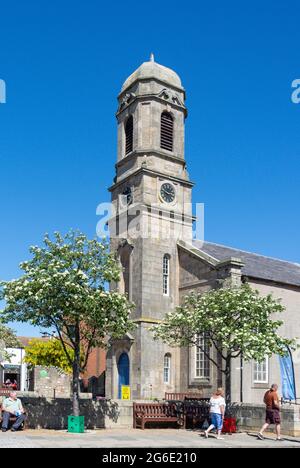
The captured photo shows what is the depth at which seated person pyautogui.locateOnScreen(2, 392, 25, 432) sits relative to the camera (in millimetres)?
21009

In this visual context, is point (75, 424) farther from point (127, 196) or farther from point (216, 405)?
point (127, 196)

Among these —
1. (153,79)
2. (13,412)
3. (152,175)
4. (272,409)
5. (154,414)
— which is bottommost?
(154,414)

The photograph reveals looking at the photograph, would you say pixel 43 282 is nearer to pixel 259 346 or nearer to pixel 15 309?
pixel 15 309

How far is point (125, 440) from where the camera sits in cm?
1916

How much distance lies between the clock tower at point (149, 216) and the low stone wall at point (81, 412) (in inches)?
377

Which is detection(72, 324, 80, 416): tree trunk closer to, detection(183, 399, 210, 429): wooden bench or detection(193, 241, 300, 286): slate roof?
A: detection(183, 399, 210, 429): wooden bench

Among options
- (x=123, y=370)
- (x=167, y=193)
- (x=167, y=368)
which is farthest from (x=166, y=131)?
(x=123, y=370)

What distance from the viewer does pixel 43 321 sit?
76.7 ft

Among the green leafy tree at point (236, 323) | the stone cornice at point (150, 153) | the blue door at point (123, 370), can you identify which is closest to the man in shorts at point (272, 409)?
the green leafy tree at point (236, 323)

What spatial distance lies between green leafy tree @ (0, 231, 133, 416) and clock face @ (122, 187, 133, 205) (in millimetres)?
15368

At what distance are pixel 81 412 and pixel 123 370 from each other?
12842 millimetres

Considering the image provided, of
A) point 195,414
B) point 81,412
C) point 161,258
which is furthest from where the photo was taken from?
point 161,258

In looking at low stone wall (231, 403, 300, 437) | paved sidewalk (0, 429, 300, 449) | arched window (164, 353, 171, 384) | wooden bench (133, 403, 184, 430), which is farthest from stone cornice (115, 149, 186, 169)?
paved sidewalk (0, 429, 300, 449)
